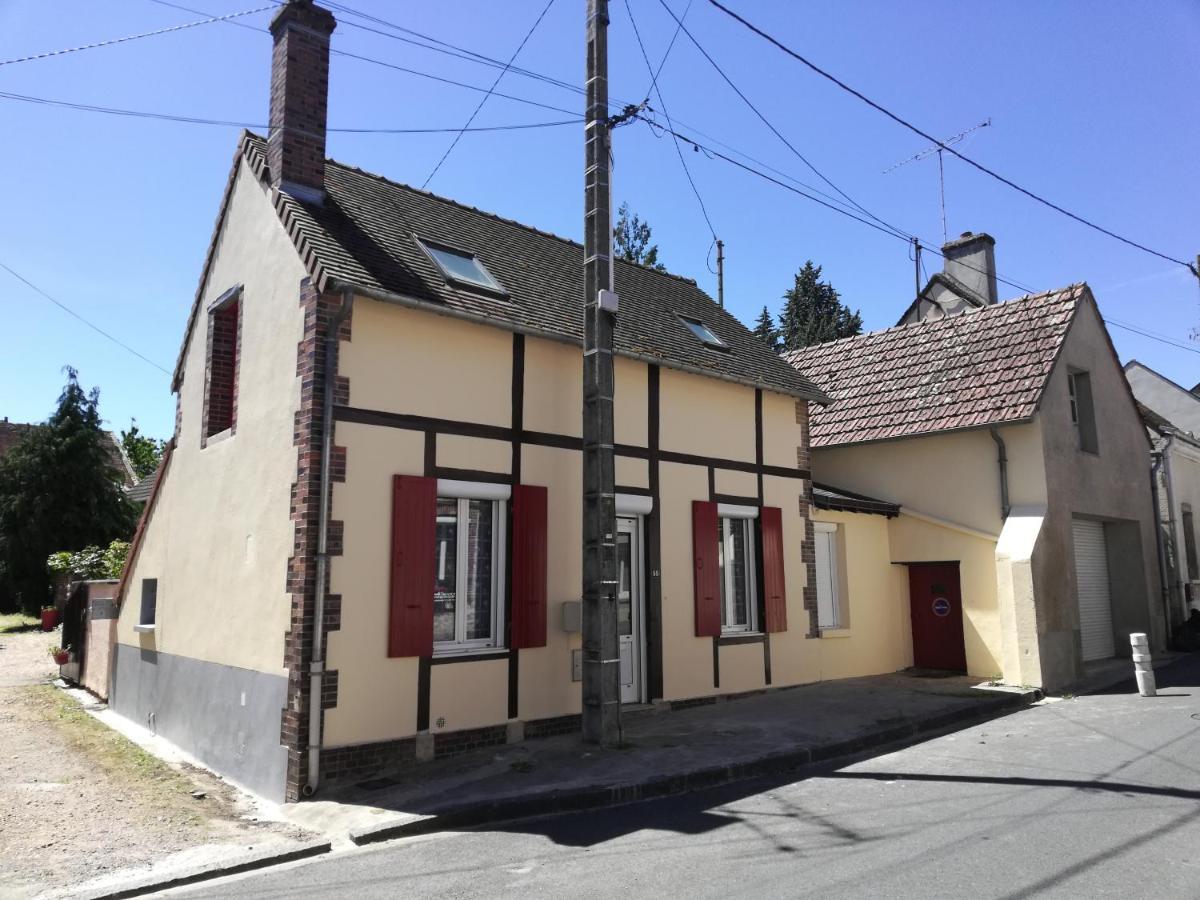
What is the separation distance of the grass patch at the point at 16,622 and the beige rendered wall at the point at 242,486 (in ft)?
45.6

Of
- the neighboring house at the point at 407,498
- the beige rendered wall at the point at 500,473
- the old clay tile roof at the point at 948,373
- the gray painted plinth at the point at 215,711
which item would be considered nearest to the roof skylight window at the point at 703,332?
the neighboring house at the point at 407,498

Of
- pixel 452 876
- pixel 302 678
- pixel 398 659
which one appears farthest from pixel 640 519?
pixel 452 876

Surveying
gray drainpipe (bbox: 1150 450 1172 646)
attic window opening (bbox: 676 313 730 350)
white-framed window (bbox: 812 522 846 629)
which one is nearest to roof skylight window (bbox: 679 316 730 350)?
attic window opening (bbox: 676 313 730 350)

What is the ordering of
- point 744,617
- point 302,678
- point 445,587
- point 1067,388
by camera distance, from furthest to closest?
point 1067,388 < point 744,617 < point 445,587 < point 302,678

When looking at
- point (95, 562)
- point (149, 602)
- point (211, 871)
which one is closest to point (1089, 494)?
point (211, 871)

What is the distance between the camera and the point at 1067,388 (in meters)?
14.4

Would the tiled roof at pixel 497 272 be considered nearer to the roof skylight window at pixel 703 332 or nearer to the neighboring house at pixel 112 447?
the roof skylight window at pixel 703 332

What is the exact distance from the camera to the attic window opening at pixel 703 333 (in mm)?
12805

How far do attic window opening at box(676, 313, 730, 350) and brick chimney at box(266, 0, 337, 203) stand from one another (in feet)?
19.2

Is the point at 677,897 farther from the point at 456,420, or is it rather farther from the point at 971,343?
the point at 971,343

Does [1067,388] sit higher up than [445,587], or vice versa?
[1067,388]

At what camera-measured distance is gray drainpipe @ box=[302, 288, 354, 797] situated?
282 inches

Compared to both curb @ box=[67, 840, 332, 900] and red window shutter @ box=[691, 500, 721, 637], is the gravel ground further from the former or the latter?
red window shutter @ box=[691, 500, 721, 637]

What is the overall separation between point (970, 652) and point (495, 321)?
30.9 ft
